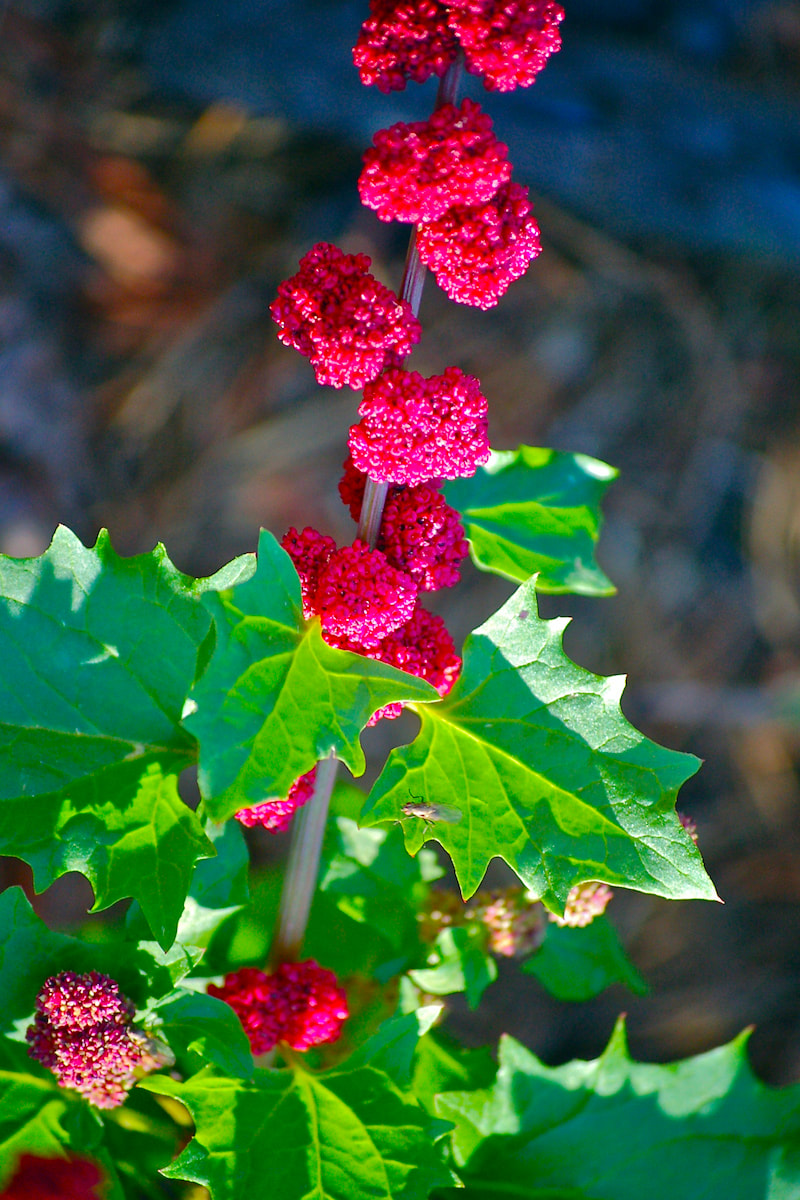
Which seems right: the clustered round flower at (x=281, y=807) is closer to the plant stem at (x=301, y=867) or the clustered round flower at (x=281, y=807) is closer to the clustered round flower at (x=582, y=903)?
the plant stem at (x=301, y=867)

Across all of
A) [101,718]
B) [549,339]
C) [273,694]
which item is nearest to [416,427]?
[273,694]

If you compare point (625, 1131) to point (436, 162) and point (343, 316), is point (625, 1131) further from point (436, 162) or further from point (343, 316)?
point (436, 162)

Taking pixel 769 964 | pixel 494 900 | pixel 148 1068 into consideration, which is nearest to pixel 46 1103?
pixel 148 1068

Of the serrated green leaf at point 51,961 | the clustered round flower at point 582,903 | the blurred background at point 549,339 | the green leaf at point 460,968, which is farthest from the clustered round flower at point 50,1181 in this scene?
the blurred background at point 549,339

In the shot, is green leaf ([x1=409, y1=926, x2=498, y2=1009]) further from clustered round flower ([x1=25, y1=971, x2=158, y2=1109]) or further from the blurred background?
the blurred background

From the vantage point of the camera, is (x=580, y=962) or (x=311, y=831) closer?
(x=311, y=831)

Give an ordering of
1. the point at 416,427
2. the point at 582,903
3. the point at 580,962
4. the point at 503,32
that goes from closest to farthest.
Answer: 1. the point at 503,32
2. the point at 416,427
3. the point at 582,903
4. the point at 580,962
